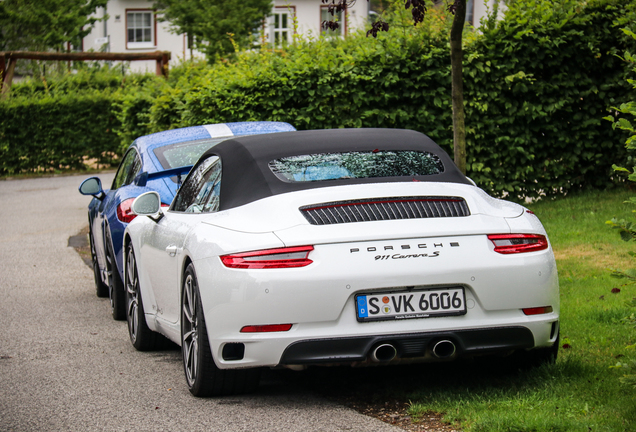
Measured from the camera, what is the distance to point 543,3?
12.3 m

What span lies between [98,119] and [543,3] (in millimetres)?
17069

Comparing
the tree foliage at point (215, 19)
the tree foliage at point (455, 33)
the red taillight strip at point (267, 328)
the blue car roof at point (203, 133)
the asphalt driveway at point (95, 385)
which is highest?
the tree foliage at point (215, 19)

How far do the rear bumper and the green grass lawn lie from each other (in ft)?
0.97

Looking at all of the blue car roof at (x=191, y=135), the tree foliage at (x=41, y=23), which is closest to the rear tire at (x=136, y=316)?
the blue car roof at (x=191, y=135)

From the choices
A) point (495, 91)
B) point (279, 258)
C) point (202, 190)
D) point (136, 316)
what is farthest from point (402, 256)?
point (495, 91)

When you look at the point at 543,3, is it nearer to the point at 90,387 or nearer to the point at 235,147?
the point at 235,147

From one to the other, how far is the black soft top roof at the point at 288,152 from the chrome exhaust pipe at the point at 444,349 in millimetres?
1026

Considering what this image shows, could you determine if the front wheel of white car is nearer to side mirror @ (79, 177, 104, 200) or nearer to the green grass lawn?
the green grass lawn

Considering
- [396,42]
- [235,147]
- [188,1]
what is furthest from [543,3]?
[188,1]

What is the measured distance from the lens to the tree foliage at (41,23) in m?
41.5

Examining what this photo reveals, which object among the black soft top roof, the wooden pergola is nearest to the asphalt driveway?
the black soft top roof

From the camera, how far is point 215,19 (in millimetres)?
36875

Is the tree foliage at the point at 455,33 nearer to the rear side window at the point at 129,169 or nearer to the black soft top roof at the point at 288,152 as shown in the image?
the rear side window at the point at 129,169

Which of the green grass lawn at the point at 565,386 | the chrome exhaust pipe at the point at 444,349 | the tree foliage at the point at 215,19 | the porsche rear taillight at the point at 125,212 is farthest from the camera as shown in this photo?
the tree foliage at the point at 215,19
